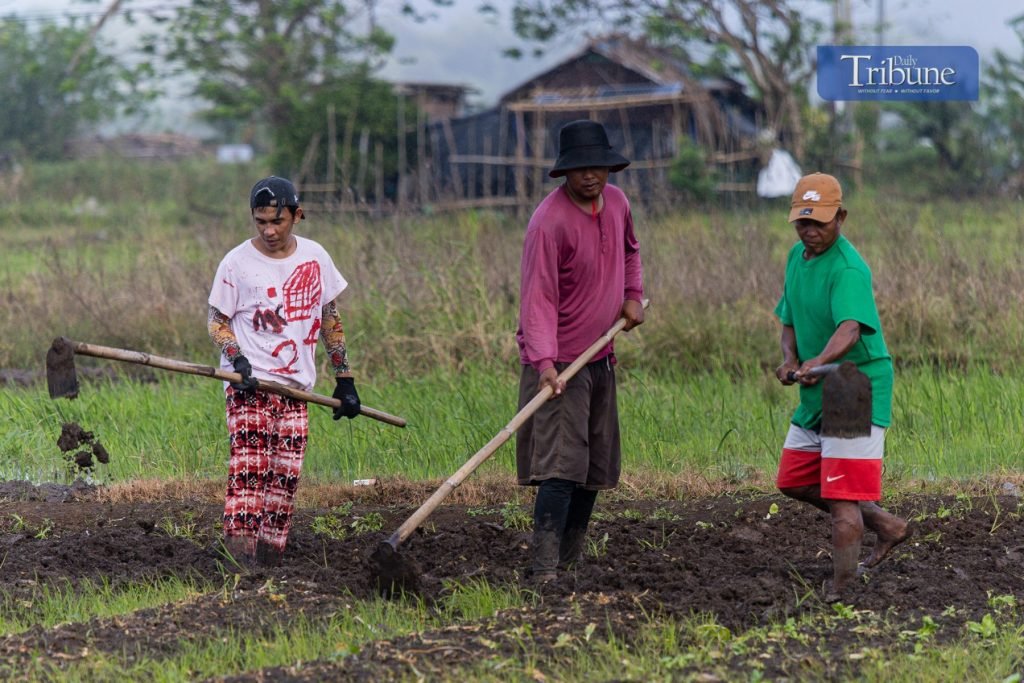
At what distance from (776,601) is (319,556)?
6.43ft

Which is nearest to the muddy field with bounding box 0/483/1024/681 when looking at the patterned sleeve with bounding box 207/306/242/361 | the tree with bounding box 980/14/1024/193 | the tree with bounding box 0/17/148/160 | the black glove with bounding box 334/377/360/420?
the black glove with bounding box 334/377/360/420

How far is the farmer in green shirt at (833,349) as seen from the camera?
4.64 m

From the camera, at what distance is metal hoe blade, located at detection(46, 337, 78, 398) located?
Result: 494cm

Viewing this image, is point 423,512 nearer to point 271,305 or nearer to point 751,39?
point 271,305

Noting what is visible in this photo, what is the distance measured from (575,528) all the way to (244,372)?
1.45 m

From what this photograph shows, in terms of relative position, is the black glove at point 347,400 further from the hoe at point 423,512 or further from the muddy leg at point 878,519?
the muddy leg at point 878,519

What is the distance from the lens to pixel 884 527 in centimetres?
510

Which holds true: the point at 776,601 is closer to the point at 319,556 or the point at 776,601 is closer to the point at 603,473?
the point at 603,473

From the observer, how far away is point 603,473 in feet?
17.7

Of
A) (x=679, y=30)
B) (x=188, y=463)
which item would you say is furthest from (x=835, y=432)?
(x=679, y=30)

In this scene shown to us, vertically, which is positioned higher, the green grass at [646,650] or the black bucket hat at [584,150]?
the black bucket hat at [584,150]

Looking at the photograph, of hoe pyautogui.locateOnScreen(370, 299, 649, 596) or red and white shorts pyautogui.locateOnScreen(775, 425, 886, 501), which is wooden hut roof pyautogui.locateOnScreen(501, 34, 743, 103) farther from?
red and white shorts pyautogui.locateOnScreen(775, 425, 886, 501)

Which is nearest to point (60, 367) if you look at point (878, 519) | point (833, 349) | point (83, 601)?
point (83, 601)

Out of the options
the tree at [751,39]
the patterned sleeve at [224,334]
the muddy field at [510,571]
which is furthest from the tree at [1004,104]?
the patterned sleeve at [224,334]
